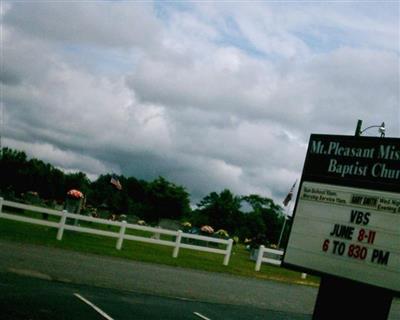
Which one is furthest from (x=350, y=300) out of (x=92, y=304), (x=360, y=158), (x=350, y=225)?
(x=92, y=304)

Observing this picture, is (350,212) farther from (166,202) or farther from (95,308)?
(166,202)

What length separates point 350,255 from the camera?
24.0ft

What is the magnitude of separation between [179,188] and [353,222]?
98670 millimetres

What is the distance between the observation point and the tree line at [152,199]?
10181 centimetres

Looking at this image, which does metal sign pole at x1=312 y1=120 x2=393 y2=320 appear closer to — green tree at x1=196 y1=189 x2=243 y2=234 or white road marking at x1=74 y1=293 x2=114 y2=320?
white road marking at x1=74 y1=293 x2=114 y2=320

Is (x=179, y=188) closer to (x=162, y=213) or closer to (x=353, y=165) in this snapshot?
(x=162, y=213)

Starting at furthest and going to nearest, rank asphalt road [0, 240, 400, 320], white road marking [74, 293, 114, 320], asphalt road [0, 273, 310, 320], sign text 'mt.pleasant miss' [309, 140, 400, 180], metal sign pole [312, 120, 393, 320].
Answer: asphalt road [0, 240, 400, 320], white road marking [74, 293, 114, 320], asphalt road [0, 273, 310, 320], sign text 'mt.pleasant miss' [309, 140, 400, 180], metal sign pole [312, 120, 393, 320]

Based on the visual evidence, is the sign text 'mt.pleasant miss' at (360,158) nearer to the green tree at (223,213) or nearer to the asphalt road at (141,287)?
the asphalt road at (141,287)

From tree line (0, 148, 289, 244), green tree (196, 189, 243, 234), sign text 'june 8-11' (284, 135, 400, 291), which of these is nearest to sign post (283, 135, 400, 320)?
sign text 'june 8-11' (284, 135, 400, 291)

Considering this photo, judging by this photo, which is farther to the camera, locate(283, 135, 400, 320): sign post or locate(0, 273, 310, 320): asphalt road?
locate(0, 273, 310, 320): asphalt road

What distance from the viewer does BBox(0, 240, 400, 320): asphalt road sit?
1126 centimetres

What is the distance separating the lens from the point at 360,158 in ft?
25.0

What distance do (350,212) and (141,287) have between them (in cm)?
757

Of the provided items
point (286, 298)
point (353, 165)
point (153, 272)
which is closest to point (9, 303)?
point (353, 165)
